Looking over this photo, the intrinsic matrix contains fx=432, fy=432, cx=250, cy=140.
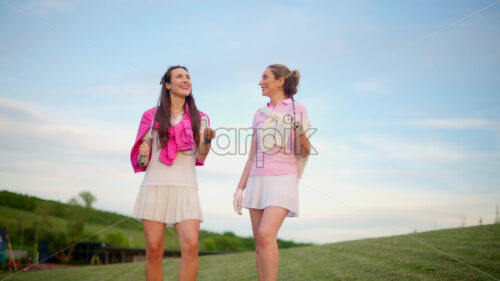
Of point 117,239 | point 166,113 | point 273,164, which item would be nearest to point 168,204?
point 166,113

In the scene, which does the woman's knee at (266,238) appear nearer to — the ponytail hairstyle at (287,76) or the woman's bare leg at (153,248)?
the woman's bare leg at (153,248)

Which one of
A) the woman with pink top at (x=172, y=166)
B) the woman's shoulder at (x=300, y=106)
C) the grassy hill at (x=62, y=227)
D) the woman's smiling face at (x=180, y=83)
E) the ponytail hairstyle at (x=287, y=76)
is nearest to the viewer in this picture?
the woman with pink top at (x=172, y=166)

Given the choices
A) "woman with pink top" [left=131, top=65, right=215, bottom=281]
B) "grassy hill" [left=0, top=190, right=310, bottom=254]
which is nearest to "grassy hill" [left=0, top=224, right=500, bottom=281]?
"woman with pink top" [left=131, top=65, right=215, bottom=281]

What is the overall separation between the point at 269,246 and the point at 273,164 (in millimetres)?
730

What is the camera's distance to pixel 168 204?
371cm

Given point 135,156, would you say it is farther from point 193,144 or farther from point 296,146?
point 296,146

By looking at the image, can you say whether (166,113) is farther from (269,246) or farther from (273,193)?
(269,246)

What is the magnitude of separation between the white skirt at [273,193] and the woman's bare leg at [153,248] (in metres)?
0.79

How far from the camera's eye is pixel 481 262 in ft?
16.9

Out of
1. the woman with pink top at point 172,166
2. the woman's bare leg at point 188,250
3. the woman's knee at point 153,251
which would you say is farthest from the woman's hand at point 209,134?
the woman's knee at point 153,251

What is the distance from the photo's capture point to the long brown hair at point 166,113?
12.8 ft

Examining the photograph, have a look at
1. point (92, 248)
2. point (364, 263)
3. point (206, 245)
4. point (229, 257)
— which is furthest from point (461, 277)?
point (206, 245)

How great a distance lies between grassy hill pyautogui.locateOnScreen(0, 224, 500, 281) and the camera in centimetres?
514

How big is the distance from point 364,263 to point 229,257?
19.1ft
